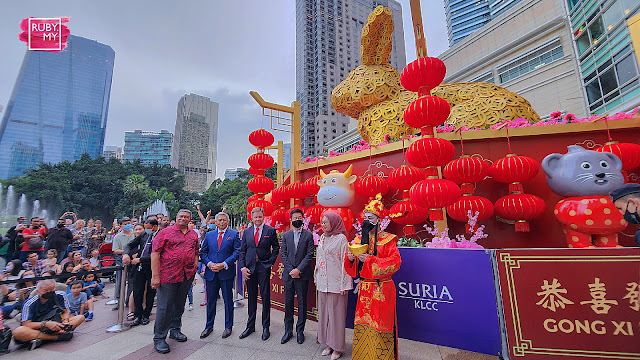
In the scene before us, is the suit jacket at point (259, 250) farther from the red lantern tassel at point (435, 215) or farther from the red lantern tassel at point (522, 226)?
the red lantern tassel at point (522, 226)

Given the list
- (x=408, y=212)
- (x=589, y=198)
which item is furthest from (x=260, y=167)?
(x=589, y=198)

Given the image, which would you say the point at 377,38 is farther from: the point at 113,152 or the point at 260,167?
the point at 113,152

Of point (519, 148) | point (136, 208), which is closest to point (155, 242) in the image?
point (519, 148)

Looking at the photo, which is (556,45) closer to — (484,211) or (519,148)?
(519,148)

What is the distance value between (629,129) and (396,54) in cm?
7896

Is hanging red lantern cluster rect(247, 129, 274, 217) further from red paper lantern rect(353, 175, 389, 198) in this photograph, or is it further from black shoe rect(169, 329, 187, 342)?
black shoe rect(169, 329, 187, 342)

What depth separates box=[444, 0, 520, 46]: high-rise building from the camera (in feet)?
195

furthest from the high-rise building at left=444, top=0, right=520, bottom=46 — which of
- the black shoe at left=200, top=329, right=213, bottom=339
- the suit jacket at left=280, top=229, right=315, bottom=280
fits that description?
the black shoe at left=200, top=329, right=213, bottom=339

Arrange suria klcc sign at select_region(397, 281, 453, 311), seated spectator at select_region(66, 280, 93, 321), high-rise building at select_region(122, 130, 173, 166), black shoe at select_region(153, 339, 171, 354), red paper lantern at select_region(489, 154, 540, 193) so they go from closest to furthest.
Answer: suria klcc sign at select_region(397, 281, 453, 311), black shoe at select_region(153, 339, 171, 354), red paper lantern at select_region(489, 154, 540, 193), seated spectator at select_region(66, 280, 93, 321), high-rise building at select_region(122, 130, 173, 166)

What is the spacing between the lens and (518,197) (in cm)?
423

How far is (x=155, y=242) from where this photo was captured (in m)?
3.59

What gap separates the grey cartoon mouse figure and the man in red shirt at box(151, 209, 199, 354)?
5.21 m

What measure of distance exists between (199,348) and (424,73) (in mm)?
5241

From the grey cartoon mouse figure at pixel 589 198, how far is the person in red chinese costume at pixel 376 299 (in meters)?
2.70
